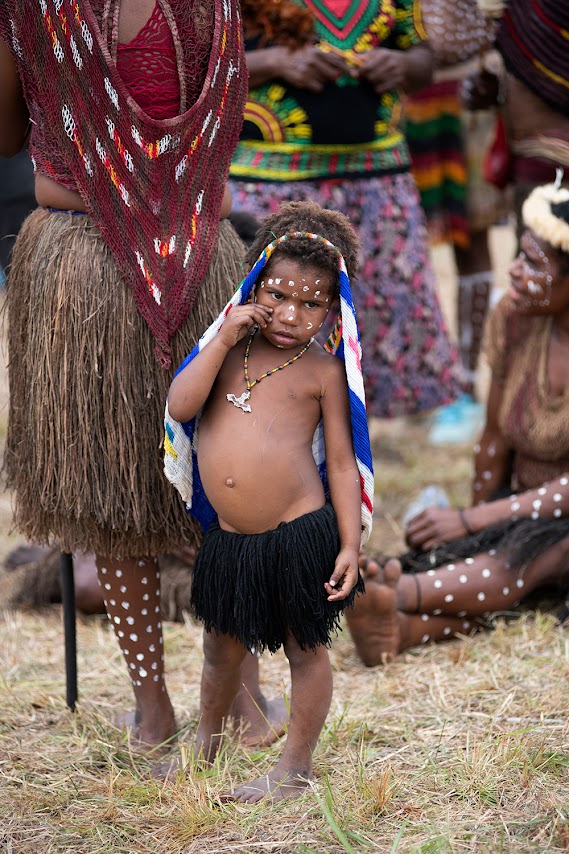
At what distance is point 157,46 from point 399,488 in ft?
8.84

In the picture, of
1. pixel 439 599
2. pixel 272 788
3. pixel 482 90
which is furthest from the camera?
pixel 482 90

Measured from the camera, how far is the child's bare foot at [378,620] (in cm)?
279

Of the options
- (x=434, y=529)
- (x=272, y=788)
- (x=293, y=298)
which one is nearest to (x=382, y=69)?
(x=434, y=529)

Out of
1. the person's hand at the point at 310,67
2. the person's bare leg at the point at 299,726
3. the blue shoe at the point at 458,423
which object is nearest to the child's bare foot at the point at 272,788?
the person's bare leg at the point at 299,726

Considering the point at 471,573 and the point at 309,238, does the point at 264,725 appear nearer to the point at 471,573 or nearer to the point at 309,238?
the point at 471,573

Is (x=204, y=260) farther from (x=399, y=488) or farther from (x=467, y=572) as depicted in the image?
(x=399, y=488)

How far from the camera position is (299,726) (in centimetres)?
212

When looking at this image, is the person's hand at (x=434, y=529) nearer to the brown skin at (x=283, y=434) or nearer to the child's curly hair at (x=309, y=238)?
the brown skin at (x=283, y=434)

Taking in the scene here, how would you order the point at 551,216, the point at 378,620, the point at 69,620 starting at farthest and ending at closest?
the point at 551,216
the point at 378,620
the point at 69,620

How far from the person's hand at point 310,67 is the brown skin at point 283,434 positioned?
152 cm

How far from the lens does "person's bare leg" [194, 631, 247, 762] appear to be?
220cm

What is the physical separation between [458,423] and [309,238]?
3384mm

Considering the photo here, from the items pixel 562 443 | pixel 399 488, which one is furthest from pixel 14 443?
pixel 399 488

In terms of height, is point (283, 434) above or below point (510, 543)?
above
